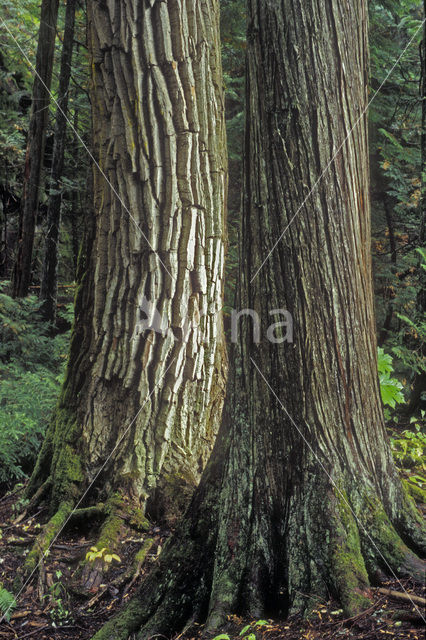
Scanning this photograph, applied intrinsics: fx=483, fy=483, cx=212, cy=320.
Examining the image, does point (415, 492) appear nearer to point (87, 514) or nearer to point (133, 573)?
point (133, 573)

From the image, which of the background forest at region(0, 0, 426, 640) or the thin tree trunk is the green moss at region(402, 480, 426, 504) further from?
the thin tree trunk

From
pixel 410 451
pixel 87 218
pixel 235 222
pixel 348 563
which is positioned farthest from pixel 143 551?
pixel 235 222

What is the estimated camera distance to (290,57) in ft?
8.17

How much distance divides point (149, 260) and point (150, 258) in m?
0.02

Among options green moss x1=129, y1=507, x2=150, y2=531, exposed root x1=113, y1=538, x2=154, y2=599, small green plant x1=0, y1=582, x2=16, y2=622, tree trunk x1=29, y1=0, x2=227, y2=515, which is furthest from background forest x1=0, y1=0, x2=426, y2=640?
tree trunk x1=29, y1=0, x2=227, y2=515

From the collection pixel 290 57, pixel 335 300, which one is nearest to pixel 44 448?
pixel 335 300

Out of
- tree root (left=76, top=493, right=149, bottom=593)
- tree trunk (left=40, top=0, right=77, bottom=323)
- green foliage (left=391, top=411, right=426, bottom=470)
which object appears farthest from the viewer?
tree trunk (left=40, top=0, right=77, bottom=323)

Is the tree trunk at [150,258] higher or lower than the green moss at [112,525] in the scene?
higher

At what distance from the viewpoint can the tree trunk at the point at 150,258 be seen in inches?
151

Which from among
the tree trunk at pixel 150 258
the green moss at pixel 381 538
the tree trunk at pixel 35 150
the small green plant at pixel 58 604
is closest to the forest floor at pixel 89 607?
the small green plant at pixel 58 604

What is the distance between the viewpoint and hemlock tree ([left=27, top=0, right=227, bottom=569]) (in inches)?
151

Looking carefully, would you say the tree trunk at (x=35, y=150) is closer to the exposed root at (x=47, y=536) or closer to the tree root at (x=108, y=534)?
the exposed root at (x=47, y=536)

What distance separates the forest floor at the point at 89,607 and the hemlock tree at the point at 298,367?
0.76 feet

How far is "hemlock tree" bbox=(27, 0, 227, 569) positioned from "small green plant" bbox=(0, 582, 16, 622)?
0.69 meters
